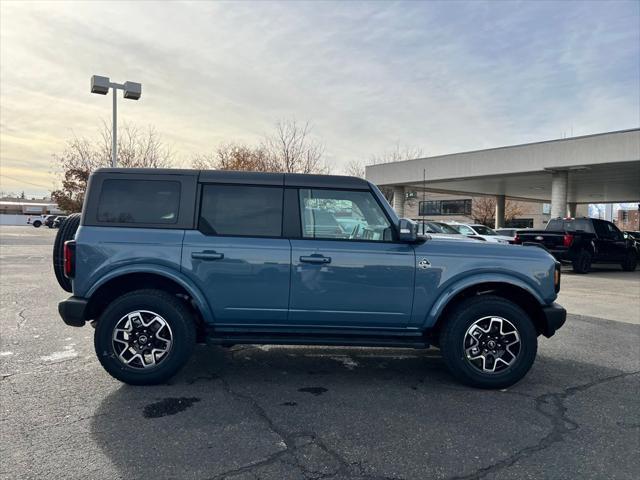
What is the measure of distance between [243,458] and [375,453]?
2.90 feet

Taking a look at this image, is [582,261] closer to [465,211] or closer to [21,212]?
[465,211]

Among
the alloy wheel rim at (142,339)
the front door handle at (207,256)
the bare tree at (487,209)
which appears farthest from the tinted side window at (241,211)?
the bare tree at (487,209)

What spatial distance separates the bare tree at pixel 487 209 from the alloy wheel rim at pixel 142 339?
5047 centimetres

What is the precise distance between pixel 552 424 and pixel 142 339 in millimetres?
3580

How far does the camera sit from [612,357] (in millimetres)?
5480

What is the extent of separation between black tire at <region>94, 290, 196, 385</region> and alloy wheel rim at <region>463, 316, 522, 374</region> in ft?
8.67

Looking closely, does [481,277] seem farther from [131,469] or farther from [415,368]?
[131,469]

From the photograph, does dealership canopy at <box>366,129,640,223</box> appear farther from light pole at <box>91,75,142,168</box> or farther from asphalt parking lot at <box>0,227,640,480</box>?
asphalt parking lot at <box>0,227,640,480</box>

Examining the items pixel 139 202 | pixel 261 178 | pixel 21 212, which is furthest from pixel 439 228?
pixel 21 212

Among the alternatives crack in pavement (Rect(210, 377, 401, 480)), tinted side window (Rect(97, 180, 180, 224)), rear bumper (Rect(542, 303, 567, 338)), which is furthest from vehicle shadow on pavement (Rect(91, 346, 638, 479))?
tinted side window (Rect(97, 180, 180, 224))

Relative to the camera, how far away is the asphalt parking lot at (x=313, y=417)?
9.55 feet

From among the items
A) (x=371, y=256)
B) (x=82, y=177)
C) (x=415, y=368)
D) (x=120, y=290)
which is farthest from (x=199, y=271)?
(x=82, y=177)

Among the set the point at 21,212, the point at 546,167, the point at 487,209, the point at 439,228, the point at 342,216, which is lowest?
the point at 342,216

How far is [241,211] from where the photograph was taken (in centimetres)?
435
